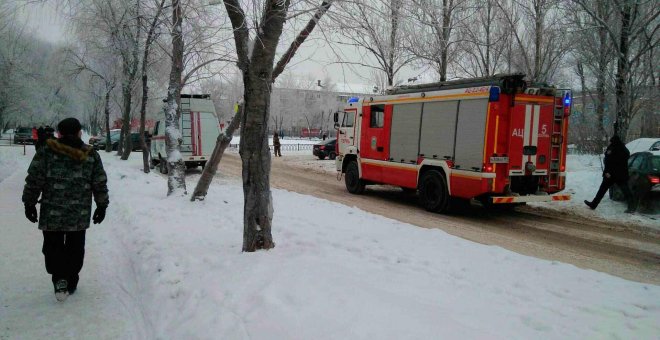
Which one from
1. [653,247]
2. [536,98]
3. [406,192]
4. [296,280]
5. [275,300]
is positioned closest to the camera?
[275,300]

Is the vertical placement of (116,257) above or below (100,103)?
below

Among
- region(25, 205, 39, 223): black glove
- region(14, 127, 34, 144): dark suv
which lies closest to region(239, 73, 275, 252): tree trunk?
region(25, 205, 39, 223): black glove

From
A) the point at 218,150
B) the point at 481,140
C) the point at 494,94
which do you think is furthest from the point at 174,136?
the point at 494,94

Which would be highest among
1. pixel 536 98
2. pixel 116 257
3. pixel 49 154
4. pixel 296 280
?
pixel 536 98

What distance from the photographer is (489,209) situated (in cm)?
1198

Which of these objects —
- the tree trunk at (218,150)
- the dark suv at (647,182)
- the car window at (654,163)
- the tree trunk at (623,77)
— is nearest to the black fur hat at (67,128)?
the tree trunk at (218,150)

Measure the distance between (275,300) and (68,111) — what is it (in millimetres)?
71500

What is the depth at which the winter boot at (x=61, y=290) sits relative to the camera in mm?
4660

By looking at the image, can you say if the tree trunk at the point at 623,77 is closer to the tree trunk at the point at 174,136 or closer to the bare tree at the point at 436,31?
the bare tree at the point at 436,31

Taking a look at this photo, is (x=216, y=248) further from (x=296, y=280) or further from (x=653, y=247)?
(x=653, y=247)

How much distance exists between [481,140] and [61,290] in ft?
26.7

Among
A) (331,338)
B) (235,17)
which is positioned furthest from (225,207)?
(331,338)

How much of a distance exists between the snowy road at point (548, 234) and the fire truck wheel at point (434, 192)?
247 mm

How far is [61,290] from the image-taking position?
468 centimetres
